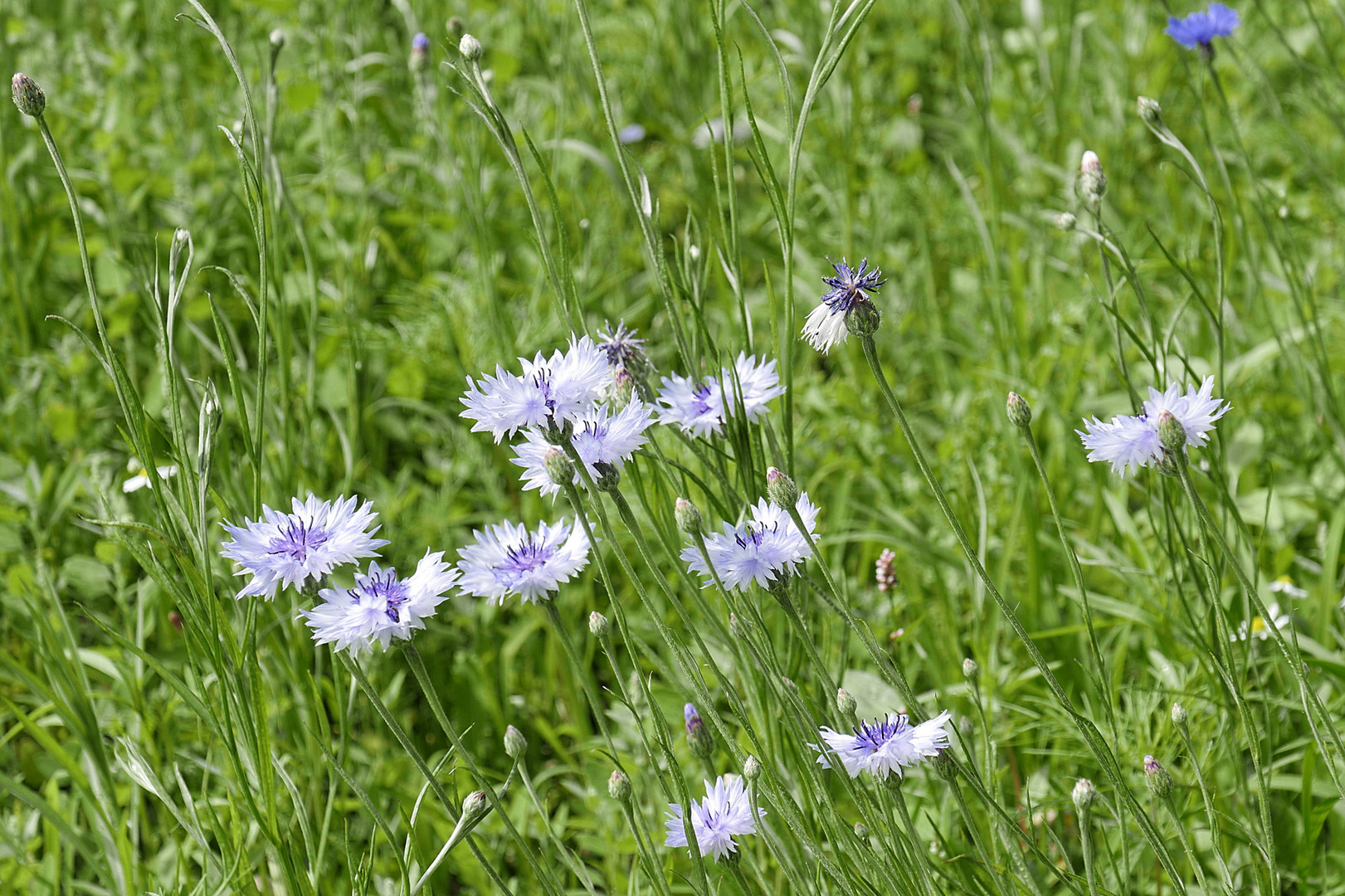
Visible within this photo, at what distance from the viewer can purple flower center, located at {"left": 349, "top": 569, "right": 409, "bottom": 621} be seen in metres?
0.76

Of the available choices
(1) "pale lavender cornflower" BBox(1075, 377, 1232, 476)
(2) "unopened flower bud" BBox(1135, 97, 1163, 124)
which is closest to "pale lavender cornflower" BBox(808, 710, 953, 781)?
(1) "pale lavender cornflower" BBox(1075, 377, 1232, 476)

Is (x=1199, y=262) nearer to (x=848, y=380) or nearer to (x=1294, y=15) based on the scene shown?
(x=848, y=380)

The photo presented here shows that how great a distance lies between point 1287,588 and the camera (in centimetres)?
131

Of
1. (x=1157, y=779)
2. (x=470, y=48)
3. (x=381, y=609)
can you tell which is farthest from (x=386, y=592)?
(x=1157, y=779)

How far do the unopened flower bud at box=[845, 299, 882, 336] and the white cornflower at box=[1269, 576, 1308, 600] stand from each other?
2.72 feet

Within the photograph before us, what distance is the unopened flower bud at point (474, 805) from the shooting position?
0.79m

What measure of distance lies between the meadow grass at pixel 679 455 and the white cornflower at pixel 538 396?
0.07 meters

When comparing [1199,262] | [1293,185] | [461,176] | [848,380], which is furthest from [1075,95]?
[461,176]

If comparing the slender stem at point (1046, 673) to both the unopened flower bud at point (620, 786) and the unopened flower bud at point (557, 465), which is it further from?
the unopened flower bud at point (620, 786)

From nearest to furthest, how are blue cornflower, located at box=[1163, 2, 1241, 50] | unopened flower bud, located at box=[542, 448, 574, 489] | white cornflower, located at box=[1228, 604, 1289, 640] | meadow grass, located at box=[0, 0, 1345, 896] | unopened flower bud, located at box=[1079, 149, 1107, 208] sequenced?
unopened flower bud, located at box=[542, 448, 574, 489], meadow grass, located at box=[0, 0, 1345, 896], unopened flower bud, located at box=[1079, 149, 1107, 208], white cornflower, located at box=[1228, 604, 1289, 640], blue cornflower, located at box=[1163, 2, 1241, 50]

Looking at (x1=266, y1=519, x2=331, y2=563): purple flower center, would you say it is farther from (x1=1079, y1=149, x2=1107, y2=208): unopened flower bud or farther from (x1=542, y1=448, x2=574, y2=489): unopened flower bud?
(x1=1079, y1=149, x2=1107, y2=208): unopened flower bud

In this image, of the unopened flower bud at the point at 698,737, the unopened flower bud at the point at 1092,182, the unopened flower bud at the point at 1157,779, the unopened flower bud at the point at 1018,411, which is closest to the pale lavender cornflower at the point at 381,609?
the unopened flower bud at the point at 698,737

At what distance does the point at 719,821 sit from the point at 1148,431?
425 millimetres

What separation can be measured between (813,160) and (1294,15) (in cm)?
121
